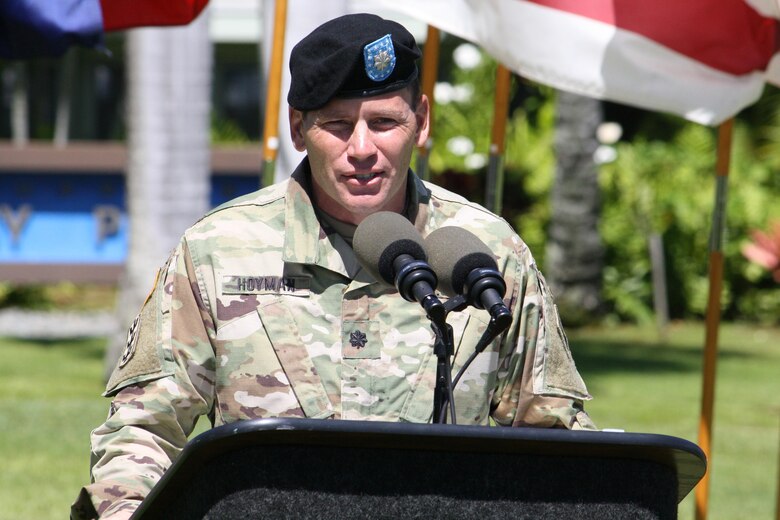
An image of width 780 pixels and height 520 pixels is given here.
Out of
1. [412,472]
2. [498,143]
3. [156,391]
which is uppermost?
[498,143]

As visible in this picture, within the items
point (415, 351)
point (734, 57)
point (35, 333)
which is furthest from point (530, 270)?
point (35, 333)

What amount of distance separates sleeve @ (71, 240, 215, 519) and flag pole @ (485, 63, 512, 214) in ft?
7.19

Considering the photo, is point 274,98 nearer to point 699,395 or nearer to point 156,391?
point 156,391

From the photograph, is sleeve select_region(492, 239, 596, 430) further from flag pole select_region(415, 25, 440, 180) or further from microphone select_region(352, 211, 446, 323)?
flag pole select_region(415, 25, 440, 180)

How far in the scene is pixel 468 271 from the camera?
7.43ft

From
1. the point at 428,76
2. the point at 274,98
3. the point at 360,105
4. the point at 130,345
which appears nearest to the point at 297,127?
the point at 360,105

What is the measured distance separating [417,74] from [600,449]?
3.51 ft

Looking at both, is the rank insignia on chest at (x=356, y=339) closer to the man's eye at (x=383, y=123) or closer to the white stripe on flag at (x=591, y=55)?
the man's eye at (x=383, y=123)

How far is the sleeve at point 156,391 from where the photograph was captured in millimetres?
2471

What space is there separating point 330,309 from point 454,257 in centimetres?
63

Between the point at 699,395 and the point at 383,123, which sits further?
the point at 699,395

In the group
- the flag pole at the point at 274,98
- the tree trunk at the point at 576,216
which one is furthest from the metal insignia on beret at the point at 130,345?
the tree trunk at the point at 576,216

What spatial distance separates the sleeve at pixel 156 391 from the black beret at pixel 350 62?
0.42 metres

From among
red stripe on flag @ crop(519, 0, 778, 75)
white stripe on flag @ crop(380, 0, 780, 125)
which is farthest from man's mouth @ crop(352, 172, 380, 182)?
red stripe on flag @ crop(519, 0, 778, 75)
